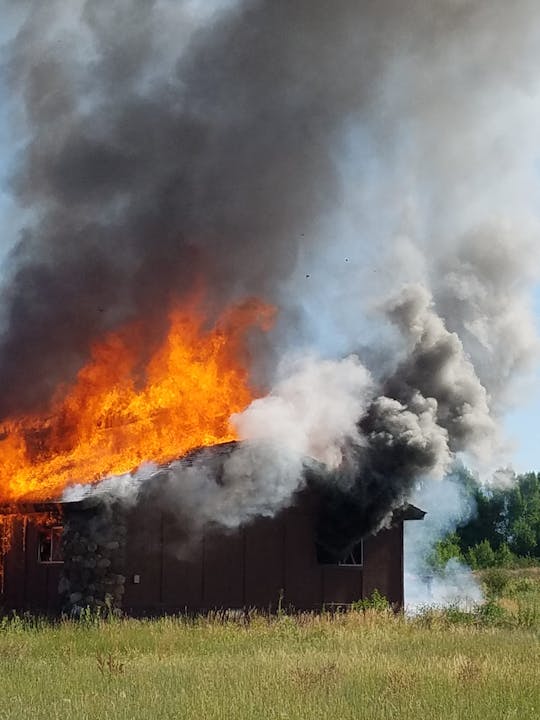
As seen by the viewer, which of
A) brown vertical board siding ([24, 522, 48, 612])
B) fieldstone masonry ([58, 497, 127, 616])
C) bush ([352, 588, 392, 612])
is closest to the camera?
fieldstone masonry ([58, 497, 127, 616])

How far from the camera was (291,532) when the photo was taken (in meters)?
24.0

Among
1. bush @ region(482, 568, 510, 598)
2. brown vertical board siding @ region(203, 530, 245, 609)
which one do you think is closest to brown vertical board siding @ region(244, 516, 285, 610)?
brown vertical board siding @ region(203, 530, 245, 609)

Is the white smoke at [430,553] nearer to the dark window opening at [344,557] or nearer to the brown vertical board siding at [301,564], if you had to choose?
the dark window opening at [344,557]

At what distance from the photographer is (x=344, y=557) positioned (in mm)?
24406

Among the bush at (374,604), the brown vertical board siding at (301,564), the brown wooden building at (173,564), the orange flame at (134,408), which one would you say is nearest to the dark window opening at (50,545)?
the brown wooden building at (173,564)

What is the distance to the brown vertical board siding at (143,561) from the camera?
844 inches

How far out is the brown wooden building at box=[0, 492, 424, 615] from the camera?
20.7m

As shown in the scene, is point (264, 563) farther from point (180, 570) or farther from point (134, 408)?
point (134, 408)

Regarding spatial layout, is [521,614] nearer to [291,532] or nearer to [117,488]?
[291,532]

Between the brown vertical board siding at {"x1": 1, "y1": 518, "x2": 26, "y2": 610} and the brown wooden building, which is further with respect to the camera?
the brown vertical board siding at {"x1": 1, "y1": 518, "x2": 26, "y2": 610}

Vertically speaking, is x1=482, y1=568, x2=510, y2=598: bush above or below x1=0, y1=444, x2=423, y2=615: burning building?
below

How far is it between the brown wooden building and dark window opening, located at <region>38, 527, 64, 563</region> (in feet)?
0.08

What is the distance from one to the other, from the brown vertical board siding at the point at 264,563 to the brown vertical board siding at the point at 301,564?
20cm

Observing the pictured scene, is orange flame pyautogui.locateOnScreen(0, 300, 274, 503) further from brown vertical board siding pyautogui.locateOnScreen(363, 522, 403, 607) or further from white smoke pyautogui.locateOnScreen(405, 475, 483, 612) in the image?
white smoke pyautogui.locateOnScreen(405, 475, 483, 612)
